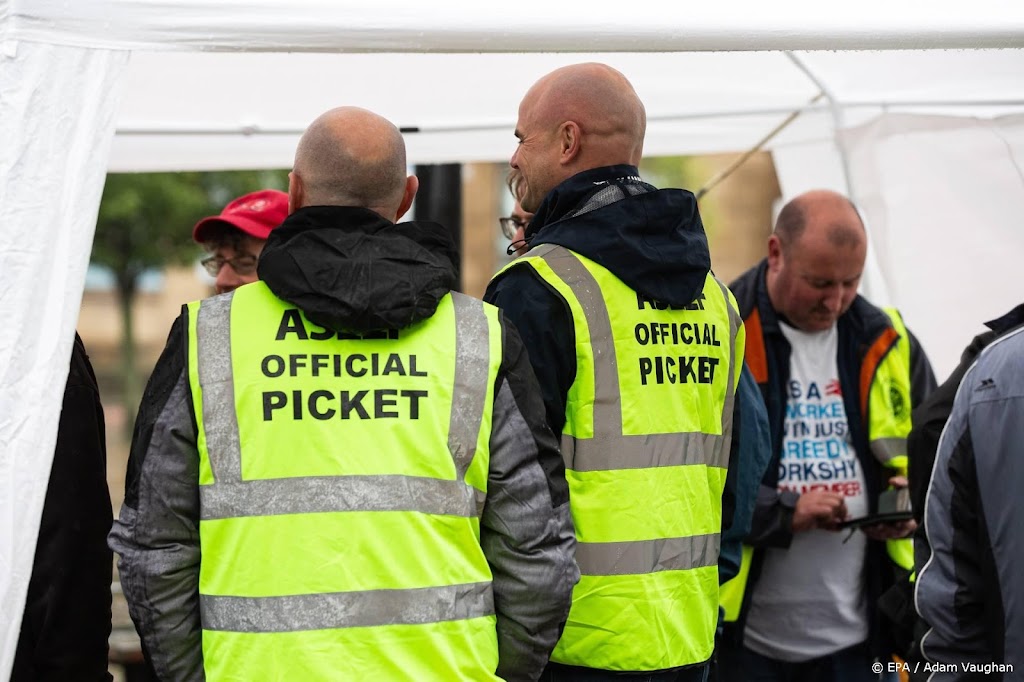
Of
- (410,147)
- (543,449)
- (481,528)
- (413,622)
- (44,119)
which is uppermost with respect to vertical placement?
(410,147)

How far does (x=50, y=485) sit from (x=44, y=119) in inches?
29.6

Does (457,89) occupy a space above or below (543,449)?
above

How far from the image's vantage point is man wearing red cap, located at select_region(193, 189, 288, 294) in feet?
13.0

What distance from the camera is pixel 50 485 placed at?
8.05ft

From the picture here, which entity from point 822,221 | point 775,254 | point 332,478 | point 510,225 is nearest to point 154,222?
point 510,225

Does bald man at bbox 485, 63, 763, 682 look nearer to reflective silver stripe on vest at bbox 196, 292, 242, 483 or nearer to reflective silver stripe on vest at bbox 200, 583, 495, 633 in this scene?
reflective silver stripe on vest at bbox 200, 583, 495, 633

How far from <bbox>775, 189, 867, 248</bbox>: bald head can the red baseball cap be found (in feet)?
5.57

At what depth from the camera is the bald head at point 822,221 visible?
3.90 metres

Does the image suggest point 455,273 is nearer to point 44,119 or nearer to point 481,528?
point 481,528

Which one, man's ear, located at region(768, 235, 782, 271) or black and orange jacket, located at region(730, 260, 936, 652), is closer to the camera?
black and orange jacket, located at region(730, 260, 936, 652)

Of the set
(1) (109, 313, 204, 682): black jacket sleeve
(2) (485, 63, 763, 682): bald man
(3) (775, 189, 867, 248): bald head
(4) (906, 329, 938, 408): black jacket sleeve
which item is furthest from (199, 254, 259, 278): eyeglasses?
(4) (906, 329, 938, 408): black jacket sleeve

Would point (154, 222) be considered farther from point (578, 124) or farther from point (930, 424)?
point (930, 424)

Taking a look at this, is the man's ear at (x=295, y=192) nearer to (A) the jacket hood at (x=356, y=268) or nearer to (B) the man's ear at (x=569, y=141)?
(A) the jacket hood at (x=356, y=268)

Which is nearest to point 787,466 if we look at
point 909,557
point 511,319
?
point 909,557
